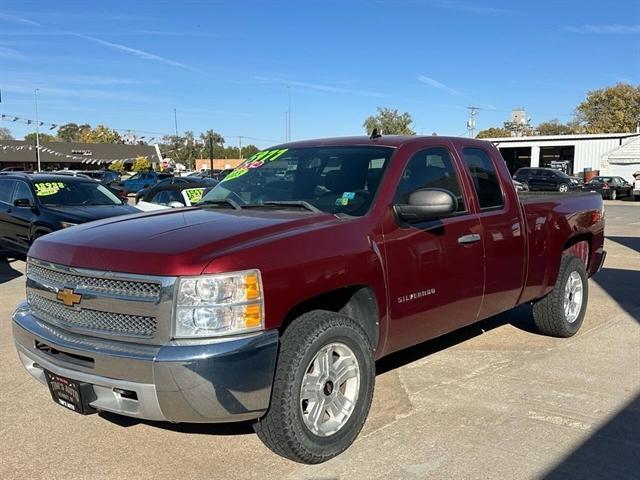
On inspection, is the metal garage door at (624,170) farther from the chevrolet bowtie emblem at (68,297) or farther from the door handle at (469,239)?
the chevrolet bowtie emblem at (68,297)

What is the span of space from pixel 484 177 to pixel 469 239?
2.62 feet

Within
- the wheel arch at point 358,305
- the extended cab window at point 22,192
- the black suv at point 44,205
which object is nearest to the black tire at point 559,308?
the wheel arch at point 358,305

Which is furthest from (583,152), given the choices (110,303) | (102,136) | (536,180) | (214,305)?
(102,136)

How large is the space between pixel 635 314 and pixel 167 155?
112 metres

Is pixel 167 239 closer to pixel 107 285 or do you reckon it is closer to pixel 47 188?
pixel 107 285

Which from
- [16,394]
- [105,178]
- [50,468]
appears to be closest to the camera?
[50,468]

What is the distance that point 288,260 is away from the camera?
329cm

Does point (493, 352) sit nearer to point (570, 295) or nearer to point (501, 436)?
point (570, 295)

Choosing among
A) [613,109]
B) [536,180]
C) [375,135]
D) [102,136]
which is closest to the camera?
[375,135]

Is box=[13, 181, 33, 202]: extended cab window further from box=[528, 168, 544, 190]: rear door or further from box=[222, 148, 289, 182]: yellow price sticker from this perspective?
box=[528, 168, 544, 190]: rear door

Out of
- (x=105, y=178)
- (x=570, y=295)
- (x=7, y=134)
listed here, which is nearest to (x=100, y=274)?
(x=570, y=295)

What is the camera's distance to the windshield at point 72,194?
10539 millimetres

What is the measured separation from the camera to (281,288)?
3.23 m

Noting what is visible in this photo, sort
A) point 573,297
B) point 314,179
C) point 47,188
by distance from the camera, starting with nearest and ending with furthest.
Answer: point 314,179, point 573,297, point 47,188
